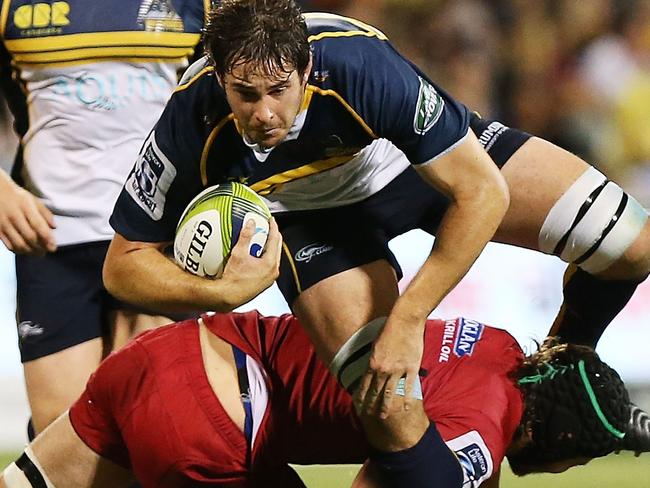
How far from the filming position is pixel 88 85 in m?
3.67

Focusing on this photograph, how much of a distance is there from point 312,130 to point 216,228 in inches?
12.9

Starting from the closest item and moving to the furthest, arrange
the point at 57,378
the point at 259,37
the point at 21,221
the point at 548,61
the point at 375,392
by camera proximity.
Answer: the point at 259,37 → the point at 375,392 → the point at 21,221 → the point at 57,378 → the point at 548,61

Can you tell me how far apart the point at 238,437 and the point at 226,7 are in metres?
0.93

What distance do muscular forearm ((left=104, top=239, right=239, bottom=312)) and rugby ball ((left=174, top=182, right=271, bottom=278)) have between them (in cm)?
4

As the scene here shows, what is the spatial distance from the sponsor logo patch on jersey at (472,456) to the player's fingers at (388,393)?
6.2 inches

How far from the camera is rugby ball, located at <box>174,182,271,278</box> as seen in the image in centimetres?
278

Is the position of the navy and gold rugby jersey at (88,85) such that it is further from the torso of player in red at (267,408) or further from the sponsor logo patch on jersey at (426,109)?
the sponsor logo patch on jersey at (426,109)

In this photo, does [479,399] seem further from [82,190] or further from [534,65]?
[534,65]

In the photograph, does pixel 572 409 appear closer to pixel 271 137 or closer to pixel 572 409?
pixel 572 409

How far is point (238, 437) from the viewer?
9.49 feet

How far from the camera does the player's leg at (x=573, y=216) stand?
331 cm

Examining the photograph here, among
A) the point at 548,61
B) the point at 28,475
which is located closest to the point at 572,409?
the point at 28,475

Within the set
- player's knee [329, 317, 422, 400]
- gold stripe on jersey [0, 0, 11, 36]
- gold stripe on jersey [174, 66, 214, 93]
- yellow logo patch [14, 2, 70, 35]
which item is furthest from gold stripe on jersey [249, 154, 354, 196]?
gold stripe on jersey [0, 0, 11, 36]

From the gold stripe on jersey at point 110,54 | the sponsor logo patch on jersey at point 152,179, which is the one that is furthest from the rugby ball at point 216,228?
the gold stripe on jersey at point 110,54
